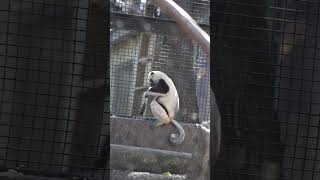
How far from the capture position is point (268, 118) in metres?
1.78

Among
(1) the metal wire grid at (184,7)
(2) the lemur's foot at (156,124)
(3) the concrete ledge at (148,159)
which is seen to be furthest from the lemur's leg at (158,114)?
(1) the metal wire grid at (184,7)

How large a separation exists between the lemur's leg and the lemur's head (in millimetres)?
78

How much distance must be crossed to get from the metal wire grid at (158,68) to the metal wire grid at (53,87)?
0.05 m

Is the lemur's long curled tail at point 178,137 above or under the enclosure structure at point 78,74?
under

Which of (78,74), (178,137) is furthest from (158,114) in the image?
(78,74)

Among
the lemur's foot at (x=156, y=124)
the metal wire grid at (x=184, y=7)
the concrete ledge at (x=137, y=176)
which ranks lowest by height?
the concrete ledge at (x=137, y=176)

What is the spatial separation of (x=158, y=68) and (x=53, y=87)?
0.36 m

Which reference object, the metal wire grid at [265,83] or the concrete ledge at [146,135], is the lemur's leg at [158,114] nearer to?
the concrete ledge at [146,135]

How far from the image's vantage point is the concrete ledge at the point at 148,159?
173cm

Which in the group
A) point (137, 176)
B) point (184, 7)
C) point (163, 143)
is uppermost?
point (184, 7)

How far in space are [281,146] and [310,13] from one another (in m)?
0.46

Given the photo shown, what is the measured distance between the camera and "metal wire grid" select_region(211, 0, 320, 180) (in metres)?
1.76

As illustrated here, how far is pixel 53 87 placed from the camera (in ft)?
5.80

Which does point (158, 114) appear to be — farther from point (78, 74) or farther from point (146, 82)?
point (78, 74)
